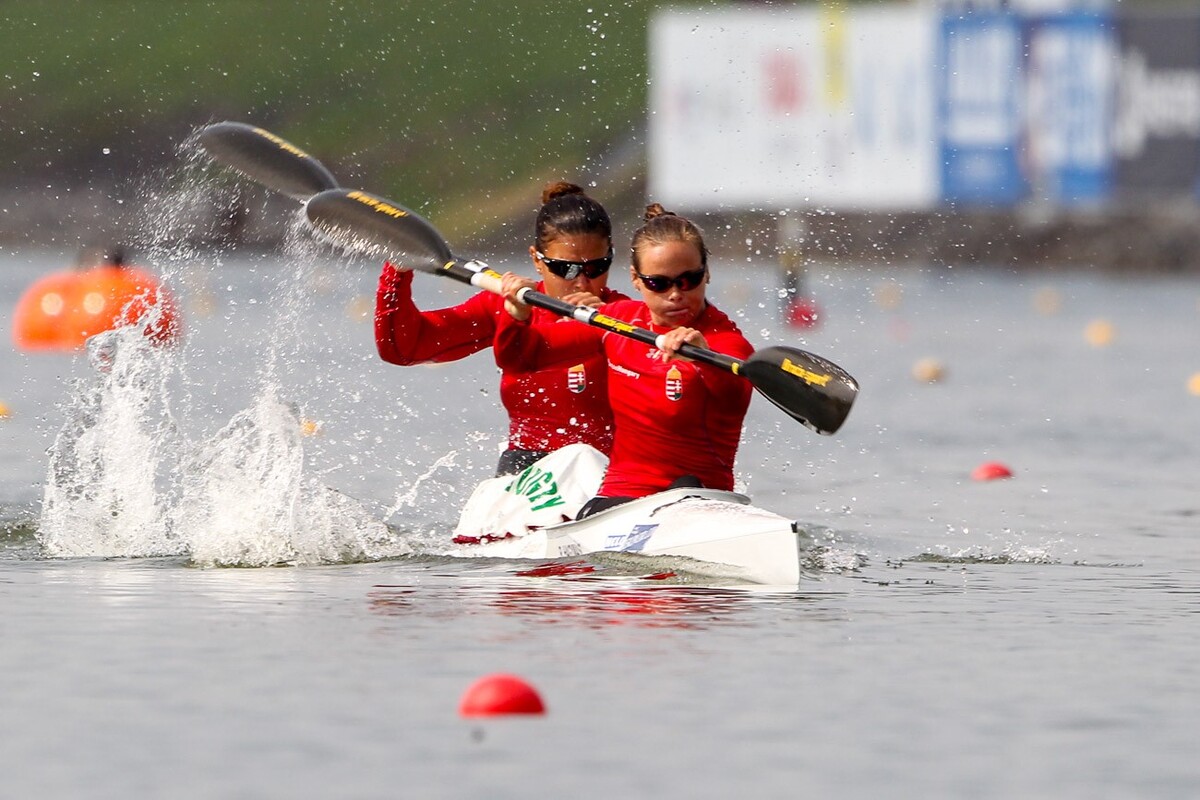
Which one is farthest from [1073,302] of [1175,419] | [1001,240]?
[1175,419]

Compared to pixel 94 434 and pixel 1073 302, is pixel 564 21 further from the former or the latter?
pixel 94 434

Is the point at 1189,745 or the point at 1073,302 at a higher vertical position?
the point at 1073,302

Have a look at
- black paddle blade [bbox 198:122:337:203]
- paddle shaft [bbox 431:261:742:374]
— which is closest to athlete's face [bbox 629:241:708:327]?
paddle shaft [bbox 431:261:742:374]

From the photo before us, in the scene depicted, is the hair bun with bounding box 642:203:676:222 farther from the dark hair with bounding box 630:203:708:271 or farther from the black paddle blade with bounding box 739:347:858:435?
the black paddle blade with bounding box 739:347:858:435

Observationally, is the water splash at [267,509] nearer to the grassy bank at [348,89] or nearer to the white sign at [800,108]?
the white sign at [800,108]

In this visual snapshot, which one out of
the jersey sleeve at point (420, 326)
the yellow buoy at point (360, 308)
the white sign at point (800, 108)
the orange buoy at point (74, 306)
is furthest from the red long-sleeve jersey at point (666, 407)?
the white sign at point (800, 108)

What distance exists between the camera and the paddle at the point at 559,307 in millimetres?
8719

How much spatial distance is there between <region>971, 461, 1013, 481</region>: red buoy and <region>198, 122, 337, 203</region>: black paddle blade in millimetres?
4525

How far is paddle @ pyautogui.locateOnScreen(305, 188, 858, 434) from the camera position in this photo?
8719mm

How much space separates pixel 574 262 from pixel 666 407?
915 mm

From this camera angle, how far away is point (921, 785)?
5.64 m

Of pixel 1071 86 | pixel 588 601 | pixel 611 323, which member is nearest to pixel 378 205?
pixel 611 323

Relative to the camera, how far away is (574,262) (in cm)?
947

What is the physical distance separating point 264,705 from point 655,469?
2.83 metres
